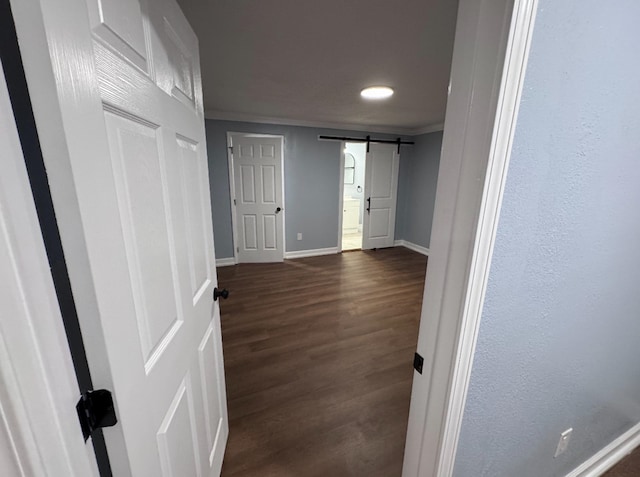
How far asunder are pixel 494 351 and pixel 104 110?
109cm

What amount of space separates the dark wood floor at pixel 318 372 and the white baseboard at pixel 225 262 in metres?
0.55

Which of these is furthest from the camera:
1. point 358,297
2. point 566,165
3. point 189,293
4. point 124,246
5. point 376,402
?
point 358,297

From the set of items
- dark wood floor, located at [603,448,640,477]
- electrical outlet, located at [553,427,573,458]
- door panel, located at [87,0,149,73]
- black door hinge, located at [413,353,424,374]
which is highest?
door panel, located at [87,0,149,73]

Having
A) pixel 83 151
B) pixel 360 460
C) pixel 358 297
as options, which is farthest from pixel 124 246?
pixel 358 297

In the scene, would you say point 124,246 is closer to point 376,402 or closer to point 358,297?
point 376,402

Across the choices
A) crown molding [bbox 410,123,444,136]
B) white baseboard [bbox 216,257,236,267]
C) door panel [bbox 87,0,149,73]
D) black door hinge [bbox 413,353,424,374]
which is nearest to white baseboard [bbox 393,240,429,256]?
crown molding [bbox 410,123,444,136]

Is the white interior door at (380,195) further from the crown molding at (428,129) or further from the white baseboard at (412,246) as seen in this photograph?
the crown molding at (428,129)

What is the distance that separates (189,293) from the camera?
0.91 metres

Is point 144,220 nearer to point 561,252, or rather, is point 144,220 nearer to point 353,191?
point 561,252

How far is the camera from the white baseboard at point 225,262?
4.17 m

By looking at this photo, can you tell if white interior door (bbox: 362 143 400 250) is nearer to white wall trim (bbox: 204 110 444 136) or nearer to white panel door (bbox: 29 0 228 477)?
white wall trim (bbox: 204 110 444 136)

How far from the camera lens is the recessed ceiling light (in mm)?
2498

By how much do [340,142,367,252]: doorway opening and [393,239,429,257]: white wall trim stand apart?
1.00 m

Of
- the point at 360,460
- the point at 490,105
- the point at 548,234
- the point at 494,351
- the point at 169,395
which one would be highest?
the point at 490,105
